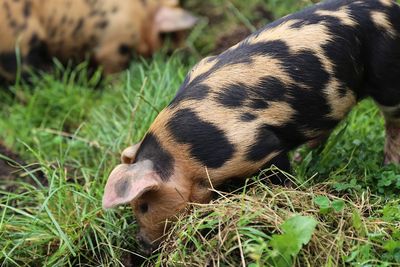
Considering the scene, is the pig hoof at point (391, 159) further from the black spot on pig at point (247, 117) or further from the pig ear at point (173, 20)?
the pig ear at point (173, 20)

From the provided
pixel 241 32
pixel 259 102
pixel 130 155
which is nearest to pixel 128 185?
pixel 130 155

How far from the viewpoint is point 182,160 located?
4.23 metres

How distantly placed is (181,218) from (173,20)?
12.7ft

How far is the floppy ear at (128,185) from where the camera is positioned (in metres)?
4.05

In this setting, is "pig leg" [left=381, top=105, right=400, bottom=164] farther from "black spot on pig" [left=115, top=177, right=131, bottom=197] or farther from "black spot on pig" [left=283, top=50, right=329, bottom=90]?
"black spot on pig" [left=115, top=177, right=131, bottom=197]

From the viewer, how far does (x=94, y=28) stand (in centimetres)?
767

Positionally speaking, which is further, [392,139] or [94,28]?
[94,28]

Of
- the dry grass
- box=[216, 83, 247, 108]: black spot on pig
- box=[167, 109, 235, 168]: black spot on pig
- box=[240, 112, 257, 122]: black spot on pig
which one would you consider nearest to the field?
the dry grass

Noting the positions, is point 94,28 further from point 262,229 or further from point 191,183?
point 262,229

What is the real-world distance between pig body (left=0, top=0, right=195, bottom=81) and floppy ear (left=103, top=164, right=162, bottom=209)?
357 cm

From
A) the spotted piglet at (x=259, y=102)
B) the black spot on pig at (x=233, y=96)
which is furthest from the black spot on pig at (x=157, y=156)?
the black spot on pig at (x=233, y=96)

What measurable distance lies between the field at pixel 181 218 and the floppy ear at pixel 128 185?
0.27 meters

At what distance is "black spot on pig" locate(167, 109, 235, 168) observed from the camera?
419cm

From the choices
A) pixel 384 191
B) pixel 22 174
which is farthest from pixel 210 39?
pixel 384 191
